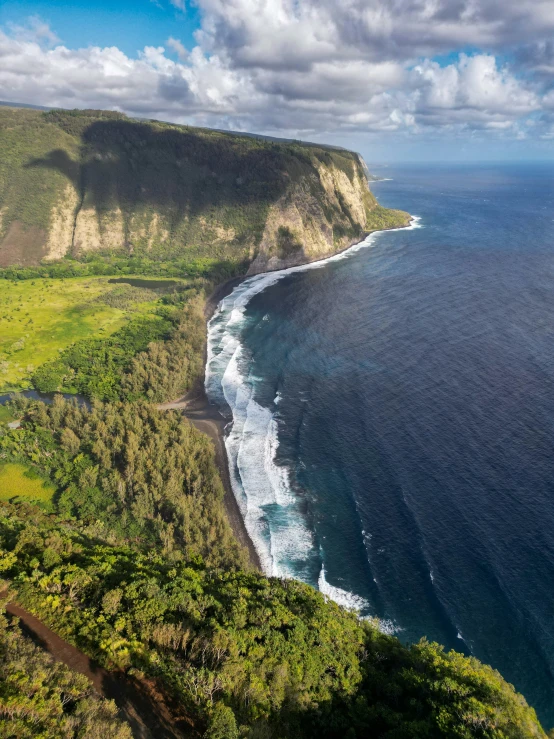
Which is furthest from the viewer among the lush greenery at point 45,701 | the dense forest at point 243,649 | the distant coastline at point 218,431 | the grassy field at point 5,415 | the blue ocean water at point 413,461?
the grassy field at point 5,415

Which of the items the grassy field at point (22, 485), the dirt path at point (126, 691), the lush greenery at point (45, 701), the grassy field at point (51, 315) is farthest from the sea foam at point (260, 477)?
the grassy field at point (51, 315)

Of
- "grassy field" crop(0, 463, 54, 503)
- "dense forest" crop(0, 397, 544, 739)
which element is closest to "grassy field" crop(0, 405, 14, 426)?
"grassy field" crop(0, 463, 54, 503)

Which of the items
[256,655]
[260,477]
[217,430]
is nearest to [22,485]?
[217,430]

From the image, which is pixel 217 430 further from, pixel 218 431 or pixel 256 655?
pixel 256 655

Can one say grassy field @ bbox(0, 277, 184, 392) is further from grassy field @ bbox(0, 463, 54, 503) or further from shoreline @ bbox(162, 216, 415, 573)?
shoreline @ bbox(162, 216, 415, 573)

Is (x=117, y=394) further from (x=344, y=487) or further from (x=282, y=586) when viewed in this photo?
(x=282, y=586)

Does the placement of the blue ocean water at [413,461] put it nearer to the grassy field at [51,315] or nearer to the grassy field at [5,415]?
the grassy field at [51,315]
